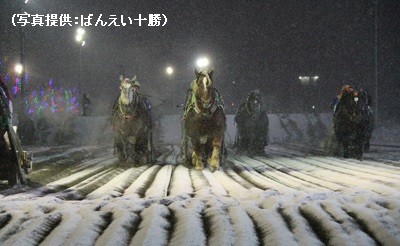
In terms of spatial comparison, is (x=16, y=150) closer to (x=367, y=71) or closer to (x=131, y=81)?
(x=131, y=81)

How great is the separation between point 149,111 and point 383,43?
21.3 meters

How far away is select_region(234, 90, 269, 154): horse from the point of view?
13141 mm

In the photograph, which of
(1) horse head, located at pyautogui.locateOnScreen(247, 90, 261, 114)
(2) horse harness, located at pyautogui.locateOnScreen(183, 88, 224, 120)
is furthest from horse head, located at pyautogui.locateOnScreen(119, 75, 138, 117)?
(1) horse head, located at pyautogui.locateOnScreen(247, 90, 261, 114)

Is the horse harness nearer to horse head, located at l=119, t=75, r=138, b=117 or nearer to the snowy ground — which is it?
horse head, located at l=119, t=75, r=138, b=117

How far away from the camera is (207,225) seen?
3.58 m

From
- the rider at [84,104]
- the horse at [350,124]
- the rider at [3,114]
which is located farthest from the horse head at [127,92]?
the rider at [84,104]

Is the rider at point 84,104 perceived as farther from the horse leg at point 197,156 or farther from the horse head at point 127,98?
the horse leg at point 197,156

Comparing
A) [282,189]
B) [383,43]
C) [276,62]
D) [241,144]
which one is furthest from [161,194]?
[276,62]

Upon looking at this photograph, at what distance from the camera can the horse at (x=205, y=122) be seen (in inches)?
320

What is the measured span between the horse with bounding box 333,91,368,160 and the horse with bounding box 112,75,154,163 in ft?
17.9

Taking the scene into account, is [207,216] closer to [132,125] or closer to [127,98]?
[127,98]

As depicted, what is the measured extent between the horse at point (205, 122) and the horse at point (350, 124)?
12.8 ft

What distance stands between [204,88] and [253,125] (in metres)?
A: 5.64

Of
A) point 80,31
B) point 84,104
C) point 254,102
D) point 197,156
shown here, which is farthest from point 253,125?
point 84,104
